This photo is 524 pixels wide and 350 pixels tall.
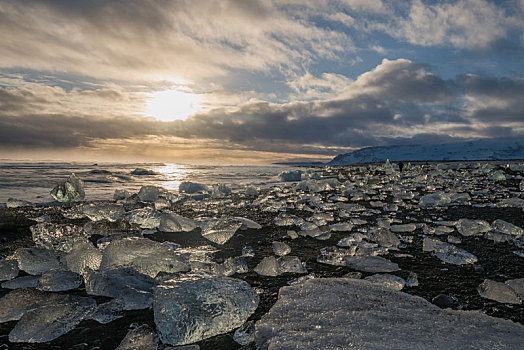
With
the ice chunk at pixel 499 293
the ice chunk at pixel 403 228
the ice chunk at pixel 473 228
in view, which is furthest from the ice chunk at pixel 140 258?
the ice chunk at pixel 473 228

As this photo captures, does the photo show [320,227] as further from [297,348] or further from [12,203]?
[12,203]

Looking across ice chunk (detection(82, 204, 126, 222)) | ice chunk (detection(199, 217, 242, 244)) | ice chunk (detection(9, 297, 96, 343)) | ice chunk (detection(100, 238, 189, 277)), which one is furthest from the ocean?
ice chunk (detection(9, 297, 96, 343))

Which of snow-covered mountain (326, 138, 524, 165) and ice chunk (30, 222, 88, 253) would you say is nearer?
ice chunk (30, 222, 88, 253)

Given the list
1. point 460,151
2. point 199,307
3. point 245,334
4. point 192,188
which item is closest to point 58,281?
point 199,307

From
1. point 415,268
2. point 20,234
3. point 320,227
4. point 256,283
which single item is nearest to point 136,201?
point 20,234

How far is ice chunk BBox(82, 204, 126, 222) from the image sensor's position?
10.8 feet

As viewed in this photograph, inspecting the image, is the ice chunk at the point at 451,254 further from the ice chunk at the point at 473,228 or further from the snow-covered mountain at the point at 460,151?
the snow-covered mountain at the point at 460,151

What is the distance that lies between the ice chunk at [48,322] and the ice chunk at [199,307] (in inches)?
15.1

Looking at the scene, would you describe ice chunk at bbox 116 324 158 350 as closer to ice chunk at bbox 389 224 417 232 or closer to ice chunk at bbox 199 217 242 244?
ice chunk at bbox 199 217 242 244

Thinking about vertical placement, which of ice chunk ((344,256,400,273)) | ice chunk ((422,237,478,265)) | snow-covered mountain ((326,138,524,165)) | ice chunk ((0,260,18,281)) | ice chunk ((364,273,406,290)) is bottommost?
ice chunk ((0,260,18,281))

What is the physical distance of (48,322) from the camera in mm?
1133

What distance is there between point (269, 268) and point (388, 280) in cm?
71

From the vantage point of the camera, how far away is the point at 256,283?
5.10 ft

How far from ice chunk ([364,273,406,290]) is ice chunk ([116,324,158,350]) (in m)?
1.19
